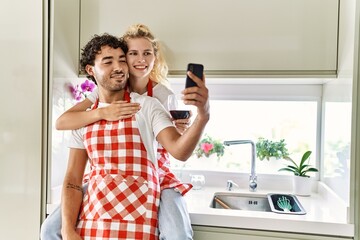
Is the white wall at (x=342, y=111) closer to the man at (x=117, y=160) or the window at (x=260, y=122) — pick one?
the window at (x=260, y=122)

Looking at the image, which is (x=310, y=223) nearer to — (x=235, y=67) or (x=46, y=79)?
(x=235, y=67)

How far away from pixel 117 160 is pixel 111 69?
13.8 inches

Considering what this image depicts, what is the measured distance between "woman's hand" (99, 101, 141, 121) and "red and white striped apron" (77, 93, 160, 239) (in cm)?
2

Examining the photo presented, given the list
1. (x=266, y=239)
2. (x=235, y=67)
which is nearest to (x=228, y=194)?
(x=266, y=239)

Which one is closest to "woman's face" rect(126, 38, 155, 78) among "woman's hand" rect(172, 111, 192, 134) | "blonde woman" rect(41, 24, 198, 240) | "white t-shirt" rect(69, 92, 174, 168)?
"blonde woman" rect(41, 24, 198, 240)

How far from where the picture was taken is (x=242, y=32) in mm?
1455

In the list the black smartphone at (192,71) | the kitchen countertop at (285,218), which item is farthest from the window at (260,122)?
the black smartphone at (192,71)

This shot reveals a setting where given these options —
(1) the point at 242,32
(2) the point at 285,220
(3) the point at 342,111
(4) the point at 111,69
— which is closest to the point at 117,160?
(4) the point at 111,69

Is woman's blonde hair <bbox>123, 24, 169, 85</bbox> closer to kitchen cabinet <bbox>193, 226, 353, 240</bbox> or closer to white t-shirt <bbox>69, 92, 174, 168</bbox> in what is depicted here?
white t-shirt <bbox>69, 92, 174, 168</bbox>

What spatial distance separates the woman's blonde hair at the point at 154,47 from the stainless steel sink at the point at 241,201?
0.67 m

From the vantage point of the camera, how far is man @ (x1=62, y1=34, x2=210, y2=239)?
117cm

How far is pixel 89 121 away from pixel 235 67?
0.67 meters

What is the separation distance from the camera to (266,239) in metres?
1.26

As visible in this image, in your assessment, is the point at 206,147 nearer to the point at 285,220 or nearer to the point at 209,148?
the point at 209,148
